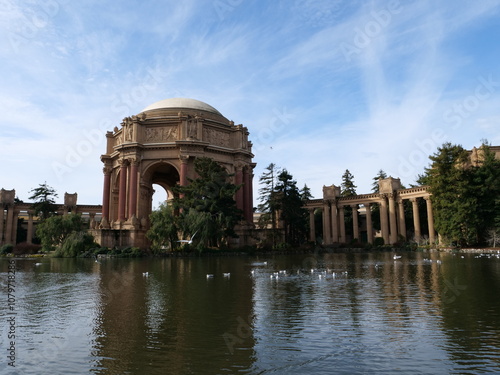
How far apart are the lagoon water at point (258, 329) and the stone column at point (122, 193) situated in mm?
35163

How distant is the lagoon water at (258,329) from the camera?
566 centimetres

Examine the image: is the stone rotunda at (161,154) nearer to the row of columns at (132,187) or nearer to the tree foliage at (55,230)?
the row of columns at (132,187)

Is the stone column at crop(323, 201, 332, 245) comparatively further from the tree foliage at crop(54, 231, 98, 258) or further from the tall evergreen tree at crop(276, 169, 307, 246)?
the tree foliage at crop(54, 231, 98, 258)

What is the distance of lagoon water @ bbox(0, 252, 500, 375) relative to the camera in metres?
5.66

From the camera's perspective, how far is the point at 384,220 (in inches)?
2210

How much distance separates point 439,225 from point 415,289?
33.7 m

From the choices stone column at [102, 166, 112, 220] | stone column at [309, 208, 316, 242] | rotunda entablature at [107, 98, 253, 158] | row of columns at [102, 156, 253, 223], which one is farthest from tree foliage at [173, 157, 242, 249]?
stone column at [309, 208, 316, 242]

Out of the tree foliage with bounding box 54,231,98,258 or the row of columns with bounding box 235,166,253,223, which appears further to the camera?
the row of columns with bounding box 235,166,253,223

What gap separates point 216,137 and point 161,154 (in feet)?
23.5

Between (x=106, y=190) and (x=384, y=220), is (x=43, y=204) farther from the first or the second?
(x=384, y=220)

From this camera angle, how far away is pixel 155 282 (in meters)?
15.2

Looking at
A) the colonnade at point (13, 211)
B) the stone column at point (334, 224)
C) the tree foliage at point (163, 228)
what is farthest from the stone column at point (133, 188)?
the stone column at point (334, 224)

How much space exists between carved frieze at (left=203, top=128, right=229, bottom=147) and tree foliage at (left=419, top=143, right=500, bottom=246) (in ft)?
79.4

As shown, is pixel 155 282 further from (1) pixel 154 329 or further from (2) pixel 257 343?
(2) pixel 257 343
